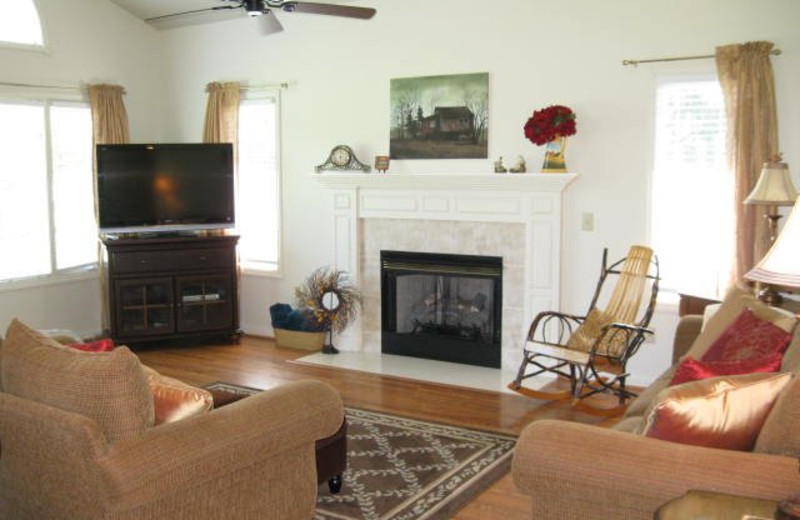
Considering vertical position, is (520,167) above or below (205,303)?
above

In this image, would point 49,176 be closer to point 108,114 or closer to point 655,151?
point 108,114

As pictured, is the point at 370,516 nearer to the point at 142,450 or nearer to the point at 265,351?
the point at 142,450

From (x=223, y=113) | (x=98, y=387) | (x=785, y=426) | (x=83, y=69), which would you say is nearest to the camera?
(x=785, y=426)

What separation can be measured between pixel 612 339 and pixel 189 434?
3.07 m

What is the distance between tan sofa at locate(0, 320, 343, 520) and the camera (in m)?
2.33

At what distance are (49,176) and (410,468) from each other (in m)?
4.37

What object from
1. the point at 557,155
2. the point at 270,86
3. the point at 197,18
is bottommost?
the point at 557,155

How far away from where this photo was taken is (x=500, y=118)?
5758 millimetres

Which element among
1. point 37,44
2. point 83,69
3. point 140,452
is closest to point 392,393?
point 140,452

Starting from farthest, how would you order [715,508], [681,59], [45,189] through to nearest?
1. [45,189]
2. [681,59]
3. [715,508]

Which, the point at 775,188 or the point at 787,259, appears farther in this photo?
the point at 775,188

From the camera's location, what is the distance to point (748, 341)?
306 cm

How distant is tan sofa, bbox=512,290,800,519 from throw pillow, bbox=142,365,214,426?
108 centimetres

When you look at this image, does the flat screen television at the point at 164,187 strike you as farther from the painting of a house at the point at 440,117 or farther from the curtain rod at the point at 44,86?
the painting of a house at the point at 440,117
